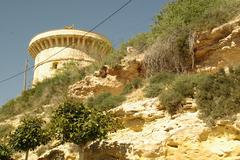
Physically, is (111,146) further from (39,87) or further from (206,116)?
(39,87)

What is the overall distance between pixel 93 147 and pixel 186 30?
586 cm

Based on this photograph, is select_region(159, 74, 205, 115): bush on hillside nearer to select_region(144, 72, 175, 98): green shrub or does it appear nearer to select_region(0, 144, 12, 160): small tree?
select_region(144, 72, 175, 98): green shrub

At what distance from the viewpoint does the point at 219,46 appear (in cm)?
1381

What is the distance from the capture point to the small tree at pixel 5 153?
1404 centimetres

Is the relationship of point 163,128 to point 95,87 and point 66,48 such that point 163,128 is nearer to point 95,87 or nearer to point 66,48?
point 95,87

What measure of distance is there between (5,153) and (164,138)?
255 inches

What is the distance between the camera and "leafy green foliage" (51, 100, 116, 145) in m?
11.2

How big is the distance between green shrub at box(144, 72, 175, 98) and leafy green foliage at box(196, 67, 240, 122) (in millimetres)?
2034

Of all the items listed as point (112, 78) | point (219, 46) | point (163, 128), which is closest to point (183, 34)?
point (219, 46)

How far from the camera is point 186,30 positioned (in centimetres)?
1498

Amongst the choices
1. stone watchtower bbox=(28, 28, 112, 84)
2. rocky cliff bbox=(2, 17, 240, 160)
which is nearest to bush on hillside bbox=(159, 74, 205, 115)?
rocky cliff bbox=(2, 17, 240, 160)

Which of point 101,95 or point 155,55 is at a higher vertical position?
point 155,55

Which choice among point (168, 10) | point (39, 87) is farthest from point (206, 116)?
point (39, 87)

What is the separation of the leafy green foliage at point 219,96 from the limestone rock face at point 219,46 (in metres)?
2.16
